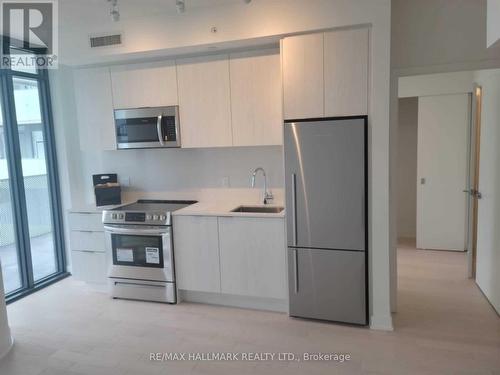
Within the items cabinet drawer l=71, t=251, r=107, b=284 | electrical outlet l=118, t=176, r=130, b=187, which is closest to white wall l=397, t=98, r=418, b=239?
electrical outlet l=118, t=176, r=130, b=187

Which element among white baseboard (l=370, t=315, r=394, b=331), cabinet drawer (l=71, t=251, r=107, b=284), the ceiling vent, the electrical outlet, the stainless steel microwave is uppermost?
the ceiling vent

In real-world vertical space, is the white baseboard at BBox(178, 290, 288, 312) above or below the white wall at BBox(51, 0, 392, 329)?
below

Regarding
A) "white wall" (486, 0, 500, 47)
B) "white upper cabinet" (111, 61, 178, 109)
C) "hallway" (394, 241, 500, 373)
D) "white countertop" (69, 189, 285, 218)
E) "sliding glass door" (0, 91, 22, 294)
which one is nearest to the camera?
"white wall" (486, 0, 500, 47)

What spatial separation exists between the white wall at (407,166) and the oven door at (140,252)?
391 cm

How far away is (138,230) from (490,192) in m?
3.37

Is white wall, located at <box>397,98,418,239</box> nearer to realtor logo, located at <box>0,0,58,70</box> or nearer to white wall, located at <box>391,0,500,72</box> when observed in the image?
white wall, located at <box>391,0,500,72</box>

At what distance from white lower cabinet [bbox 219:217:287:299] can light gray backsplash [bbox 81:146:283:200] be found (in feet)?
2.34

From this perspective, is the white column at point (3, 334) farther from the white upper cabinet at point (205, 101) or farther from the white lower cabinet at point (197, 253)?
the white upper cabinet at point (205, 101)

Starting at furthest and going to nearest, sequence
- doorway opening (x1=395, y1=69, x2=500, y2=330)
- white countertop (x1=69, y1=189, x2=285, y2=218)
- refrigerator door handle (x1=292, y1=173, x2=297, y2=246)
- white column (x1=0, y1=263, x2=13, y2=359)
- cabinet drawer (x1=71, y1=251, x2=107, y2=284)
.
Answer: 1. cabinet drawer (x1=71, y1=251, x2=107, y2=284)
2. white countertop (x1=69, y1=189, x2=285, y2=218)
3. doorway opening (x1=395, y1=69, x2=500, y2=330)
4. refrigerator door handle (x1=292, y1=173, x2=297, y2=246)
5. white column (x1=0, y1=263, x2=13, y2=359)

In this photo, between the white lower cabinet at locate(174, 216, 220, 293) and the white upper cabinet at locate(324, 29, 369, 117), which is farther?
the white lower cabinet at locate(174, 216, 220, 293)

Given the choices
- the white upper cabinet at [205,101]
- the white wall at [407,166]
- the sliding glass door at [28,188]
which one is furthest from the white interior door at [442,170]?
the sliding glass door at [28,188]

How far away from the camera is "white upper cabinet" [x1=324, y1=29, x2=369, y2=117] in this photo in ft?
9.70

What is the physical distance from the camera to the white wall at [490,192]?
3275 mm

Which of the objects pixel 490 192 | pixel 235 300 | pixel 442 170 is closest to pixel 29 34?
pixel 235 300
